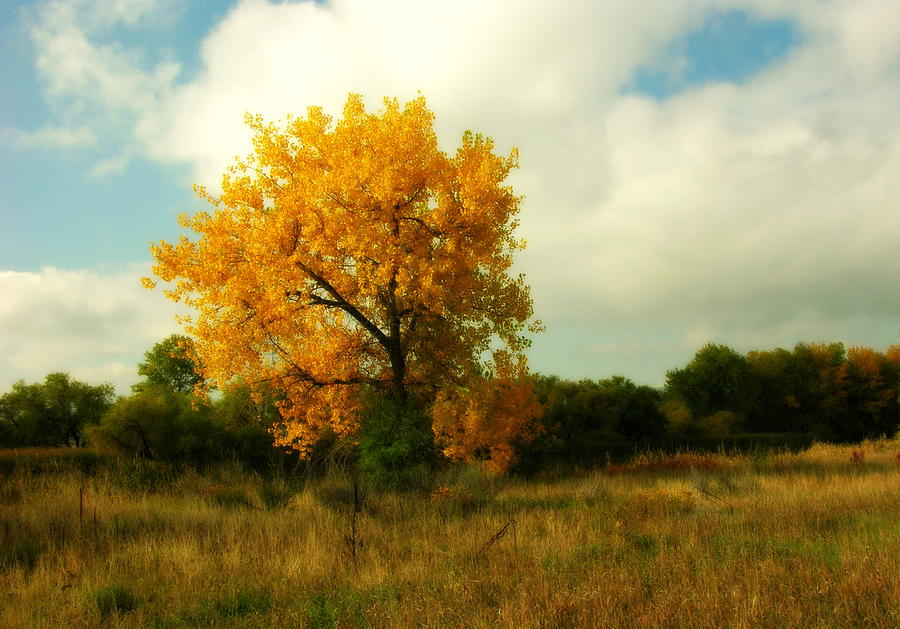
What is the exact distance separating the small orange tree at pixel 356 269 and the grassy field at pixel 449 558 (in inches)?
188

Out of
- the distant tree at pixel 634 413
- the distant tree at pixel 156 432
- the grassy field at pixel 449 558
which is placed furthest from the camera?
the distant tree at pixel 634 413

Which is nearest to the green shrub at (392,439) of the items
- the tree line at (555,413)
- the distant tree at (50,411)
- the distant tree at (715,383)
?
the tree line at (555,413)

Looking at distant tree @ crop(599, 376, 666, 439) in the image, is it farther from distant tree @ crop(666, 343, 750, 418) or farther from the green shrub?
the green shrub

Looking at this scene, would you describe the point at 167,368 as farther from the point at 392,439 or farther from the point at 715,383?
the point at 715,383

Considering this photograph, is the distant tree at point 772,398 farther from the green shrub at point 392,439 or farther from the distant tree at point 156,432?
the distant tree at point 156,432

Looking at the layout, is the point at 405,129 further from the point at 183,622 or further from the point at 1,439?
the point at 1,439

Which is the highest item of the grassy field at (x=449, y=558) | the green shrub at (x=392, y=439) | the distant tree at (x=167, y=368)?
the distant tree at (x=167, y=368)

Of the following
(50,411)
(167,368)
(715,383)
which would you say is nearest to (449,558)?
(50,411)

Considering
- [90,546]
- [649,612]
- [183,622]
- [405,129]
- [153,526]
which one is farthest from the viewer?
[405,129]

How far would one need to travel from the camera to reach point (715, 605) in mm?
5773

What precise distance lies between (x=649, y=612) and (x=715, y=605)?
605 millimetres

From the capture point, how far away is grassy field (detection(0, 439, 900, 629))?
607 centimetres

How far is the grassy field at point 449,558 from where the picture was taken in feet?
19.9

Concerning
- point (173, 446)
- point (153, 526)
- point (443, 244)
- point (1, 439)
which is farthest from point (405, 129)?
point (1, 439)
